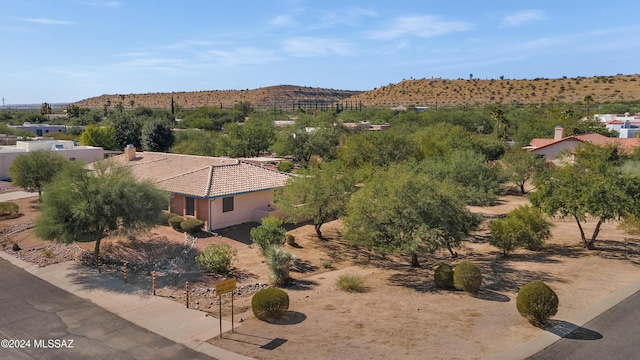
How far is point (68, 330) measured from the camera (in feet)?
53.3

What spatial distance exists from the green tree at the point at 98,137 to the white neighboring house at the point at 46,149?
24.2 feet

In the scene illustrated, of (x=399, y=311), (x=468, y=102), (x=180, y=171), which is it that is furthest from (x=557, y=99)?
(x=399, y=311)

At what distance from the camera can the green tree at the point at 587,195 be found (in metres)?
24.0

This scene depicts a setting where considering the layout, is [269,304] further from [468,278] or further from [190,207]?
[190,207]

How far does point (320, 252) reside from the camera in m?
26.6

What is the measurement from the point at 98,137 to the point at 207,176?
1427 inches

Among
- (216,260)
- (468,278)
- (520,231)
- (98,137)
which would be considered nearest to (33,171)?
(216,260)

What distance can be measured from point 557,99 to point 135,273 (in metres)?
132

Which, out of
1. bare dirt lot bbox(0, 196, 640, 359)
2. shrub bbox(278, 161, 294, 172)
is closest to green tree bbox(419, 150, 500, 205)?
bare dirt lot bbox(0, 196, 640, 359)

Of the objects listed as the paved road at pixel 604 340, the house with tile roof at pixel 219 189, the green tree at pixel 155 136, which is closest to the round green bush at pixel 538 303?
the paved road at pixel 604 340

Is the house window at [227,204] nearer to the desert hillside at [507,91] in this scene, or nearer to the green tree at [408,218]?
the green tree at [408,218]

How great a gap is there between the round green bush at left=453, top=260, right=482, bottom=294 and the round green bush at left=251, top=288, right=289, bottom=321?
717 cm

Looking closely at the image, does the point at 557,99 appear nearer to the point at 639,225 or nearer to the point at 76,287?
the point at 639,225

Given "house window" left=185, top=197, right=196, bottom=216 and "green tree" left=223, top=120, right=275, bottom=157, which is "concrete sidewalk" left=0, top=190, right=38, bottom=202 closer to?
"house window" left=185, top=197, right=196, bottom=216
